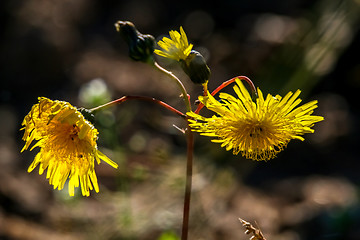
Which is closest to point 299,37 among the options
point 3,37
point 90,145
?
point 3,37

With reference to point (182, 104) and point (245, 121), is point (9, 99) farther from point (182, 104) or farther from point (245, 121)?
point (245, 121)

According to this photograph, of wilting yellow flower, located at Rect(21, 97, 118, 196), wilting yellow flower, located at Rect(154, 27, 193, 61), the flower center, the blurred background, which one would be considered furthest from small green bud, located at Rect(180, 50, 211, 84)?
the blurred background

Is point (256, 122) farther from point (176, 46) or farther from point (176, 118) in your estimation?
point (176, 118)

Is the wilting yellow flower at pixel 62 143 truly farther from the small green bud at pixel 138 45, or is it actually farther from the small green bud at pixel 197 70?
the small green bud at pixel 197 70

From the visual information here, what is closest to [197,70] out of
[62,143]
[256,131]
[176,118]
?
[256,131]

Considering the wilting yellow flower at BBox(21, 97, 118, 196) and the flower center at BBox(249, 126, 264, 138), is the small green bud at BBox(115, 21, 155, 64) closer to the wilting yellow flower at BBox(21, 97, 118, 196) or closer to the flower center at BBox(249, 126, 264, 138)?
the wilting yellow flower at BBox(21, 97, 118, 196)

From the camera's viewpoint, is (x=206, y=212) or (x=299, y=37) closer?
(x=206, y=212)

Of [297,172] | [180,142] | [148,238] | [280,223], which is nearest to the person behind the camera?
[148,238]
